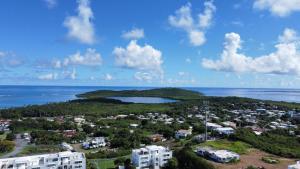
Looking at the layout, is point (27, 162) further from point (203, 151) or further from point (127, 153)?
point (203, 151)

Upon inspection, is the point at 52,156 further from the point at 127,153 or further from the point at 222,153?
the point at 222,153

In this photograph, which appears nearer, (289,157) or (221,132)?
(289,157)

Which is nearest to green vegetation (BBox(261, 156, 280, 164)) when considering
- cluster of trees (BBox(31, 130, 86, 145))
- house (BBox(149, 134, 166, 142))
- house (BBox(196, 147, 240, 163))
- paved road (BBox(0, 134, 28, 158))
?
house (BBox(196, 147, 240, 163))

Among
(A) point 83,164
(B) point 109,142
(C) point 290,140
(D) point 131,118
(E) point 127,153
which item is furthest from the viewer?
(D) point 131,118

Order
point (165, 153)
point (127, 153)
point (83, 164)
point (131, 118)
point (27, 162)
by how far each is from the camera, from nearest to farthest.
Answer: point (27, 162)
point (83, 164)
point (165, 153)
point (127, 153)
point (131, 118)

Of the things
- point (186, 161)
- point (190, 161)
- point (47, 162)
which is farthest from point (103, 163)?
point (190, 161)

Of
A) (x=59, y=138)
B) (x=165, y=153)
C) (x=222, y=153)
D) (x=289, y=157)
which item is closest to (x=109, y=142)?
(x=59, y=138)

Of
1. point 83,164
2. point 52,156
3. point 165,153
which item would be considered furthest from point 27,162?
point 165,153
